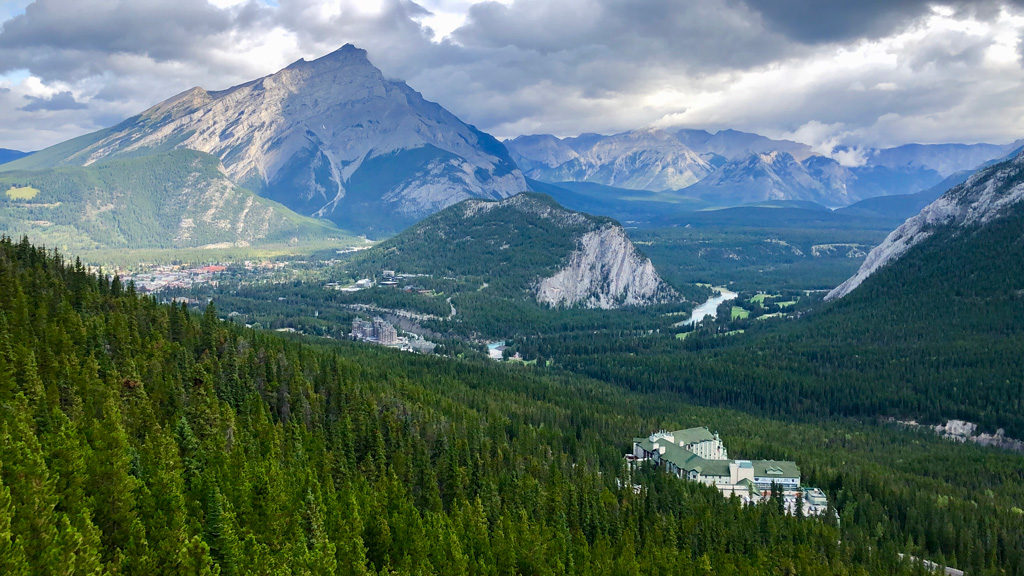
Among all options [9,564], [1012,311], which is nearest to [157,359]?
[9,564]

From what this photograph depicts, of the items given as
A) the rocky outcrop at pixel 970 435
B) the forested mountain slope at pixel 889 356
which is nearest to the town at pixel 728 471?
the forested mountain slope at pixel 889 356

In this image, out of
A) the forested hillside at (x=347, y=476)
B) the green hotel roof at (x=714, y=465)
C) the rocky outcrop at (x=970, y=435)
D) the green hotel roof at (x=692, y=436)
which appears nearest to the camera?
the forested hillside at (x=347, y=476)

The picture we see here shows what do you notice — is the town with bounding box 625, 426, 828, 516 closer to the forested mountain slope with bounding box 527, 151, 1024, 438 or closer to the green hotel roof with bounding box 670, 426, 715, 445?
the green hotel roof with bounding box 670, 426, 715, 445

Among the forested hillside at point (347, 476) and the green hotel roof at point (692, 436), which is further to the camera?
the green hotel roof at point (692, 436)

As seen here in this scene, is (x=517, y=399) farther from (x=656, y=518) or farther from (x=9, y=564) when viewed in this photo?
(x=9, y=564)

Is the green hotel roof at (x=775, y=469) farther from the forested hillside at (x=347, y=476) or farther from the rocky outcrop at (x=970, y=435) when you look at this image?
the rocky outcrop at (x=970, y=435)
